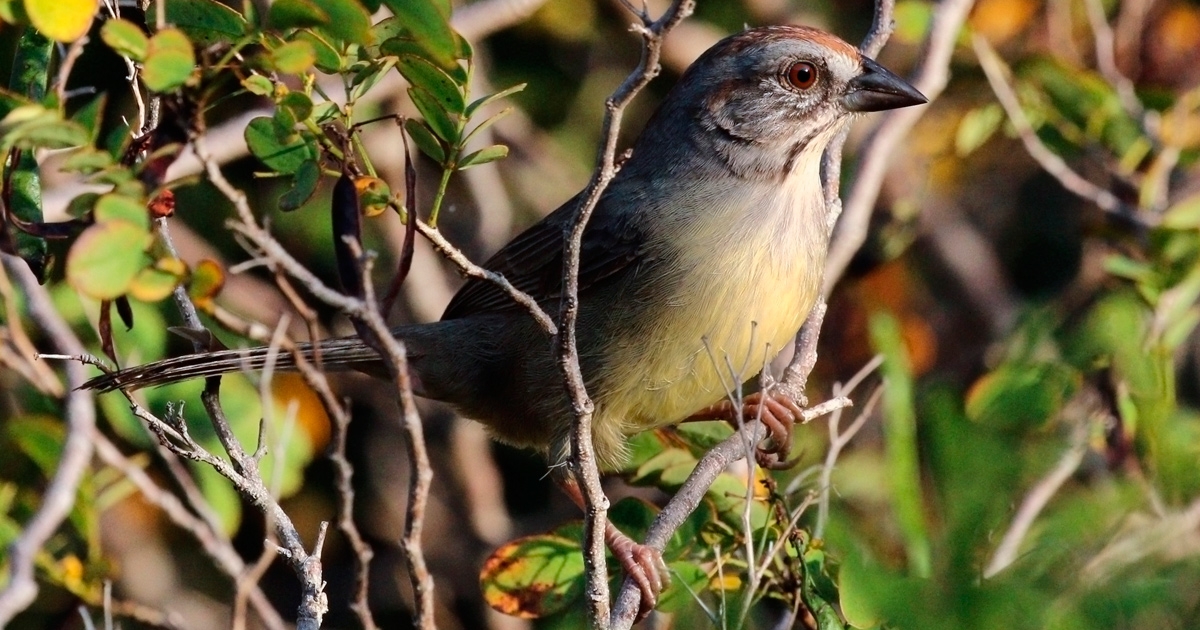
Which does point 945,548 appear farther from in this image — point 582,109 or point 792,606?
point 582,109

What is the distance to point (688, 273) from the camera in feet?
13.3

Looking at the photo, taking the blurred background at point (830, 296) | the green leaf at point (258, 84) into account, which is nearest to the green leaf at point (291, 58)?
the green leaf at point (258, 84)

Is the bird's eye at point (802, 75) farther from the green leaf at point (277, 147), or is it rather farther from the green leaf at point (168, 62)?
the green leaf at point (168, 62)

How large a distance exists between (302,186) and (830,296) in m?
4.17

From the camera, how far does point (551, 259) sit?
4.45 m

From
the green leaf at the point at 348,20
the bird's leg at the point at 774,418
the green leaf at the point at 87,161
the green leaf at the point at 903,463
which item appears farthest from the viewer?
the bird's leg at the point at 774,418

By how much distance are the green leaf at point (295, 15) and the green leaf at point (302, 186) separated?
0.28 meters

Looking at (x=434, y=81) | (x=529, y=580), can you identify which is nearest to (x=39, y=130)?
(x=434, y=81)

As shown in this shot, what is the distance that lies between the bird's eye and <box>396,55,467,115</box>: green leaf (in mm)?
1859

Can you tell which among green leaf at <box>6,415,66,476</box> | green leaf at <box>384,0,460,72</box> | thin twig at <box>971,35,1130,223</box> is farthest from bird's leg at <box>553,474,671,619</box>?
thin twig at <box>971,35,1130,223</box>

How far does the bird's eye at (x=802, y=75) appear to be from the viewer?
4.31m

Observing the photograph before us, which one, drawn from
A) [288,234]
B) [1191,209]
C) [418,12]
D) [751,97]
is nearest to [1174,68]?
[1191,209]

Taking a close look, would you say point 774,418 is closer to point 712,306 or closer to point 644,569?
point 712,306

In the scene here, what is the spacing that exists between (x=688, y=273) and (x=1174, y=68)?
314cm
